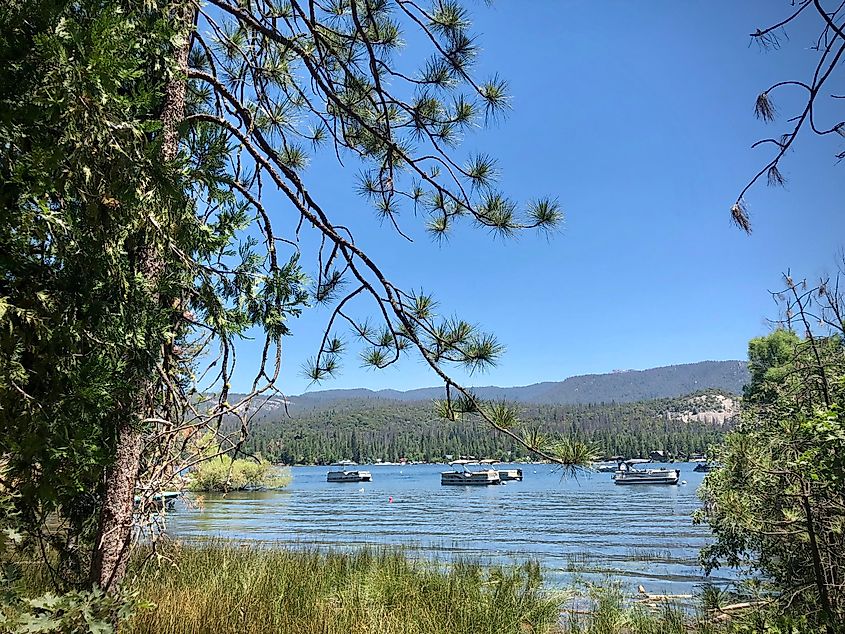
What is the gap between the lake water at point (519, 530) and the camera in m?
12.5

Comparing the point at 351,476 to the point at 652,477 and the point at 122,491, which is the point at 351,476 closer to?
the point at 652,477

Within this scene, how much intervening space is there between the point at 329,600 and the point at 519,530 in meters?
17.7

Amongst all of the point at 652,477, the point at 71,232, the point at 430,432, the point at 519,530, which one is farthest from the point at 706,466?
the point at 430,432

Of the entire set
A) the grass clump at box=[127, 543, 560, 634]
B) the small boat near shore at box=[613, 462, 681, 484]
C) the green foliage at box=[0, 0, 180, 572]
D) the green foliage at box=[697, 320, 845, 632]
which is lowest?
the small boat near shore at box=[613, 462, 681, 484]

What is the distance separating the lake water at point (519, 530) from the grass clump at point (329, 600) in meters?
1.29

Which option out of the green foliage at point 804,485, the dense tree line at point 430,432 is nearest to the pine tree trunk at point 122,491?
the green foliage at point 804,485

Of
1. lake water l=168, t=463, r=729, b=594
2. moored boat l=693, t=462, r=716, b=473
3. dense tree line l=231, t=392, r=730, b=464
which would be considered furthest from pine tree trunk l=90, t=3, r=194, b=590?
dense tree line l=231, t=392, r=730, b=464

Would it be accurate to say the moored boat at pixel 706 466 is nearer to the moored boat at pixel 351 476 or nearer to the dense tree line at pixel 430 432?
the dense tree line at pixel 430 432

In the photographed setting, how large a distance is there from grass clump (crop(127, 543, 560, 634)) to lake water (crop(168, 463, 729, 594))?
1.29 m

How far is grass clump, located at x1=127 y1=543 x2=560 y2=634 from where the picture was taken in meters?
3.95

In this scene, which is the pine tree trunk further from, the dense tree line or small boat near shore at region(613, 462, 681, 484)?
small boat near shore at region(613, 462, 681, 484)

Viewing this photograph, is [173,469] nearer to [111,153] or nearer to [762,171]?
[111,153]

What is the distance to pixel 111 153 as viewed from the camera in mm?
1300

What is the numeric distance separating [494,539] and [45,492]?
60.3ft
